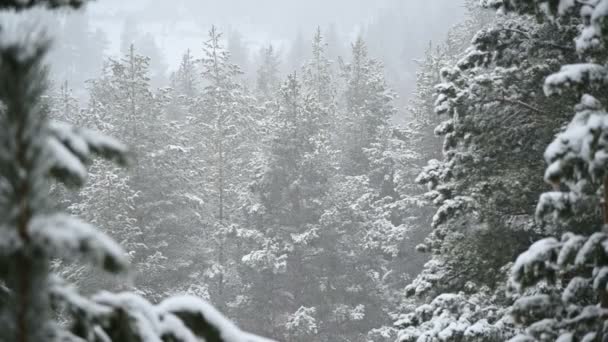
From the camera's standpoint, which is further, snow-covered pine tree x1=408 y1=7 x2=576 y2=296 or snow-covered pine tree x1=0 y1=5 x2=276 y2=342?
snow-covered pine tree x1=408 y1=7 x2=576 y2=296

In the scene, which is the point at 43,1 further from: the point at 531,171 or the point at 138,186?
the point at 138,186

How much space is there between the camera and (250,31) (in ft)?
456

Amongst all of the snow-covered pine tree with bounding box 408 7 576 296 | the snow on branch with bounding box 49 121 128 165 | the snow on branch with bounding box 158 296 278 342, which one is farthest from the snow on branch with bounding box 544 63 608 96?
the snow on branch with bounding box 49 121 128 165

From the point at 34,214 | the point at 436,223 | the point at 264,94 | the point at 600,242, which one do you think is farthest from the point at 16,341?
the point at 264,94

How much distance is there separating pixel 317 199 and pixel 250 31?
12451 cm

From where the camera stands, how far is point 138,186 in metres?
21.4

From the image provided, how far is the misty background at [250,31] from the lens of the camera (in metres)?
75.4

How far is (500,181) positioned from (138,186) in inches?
654

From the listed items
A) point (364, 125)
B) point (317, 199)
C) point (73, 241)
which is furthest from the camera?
point (364, 125)

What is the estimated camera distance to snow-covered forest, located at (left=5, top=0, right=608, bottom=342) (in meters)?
1.66

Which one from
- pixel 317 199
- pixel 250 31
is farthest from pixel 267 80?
pixel 250 31

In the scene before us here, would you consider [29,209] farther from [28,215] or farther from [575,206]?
[575,206]

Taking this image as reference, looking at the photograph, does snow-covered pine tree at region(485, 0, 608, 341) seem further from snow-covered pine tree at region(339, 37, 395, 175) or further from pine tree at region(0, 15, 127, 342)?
snow-covered pine tree at region(339, 37, 395, 175)

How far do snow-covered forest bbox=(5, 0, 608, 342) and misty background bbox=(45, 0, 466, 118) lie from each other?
17.7 meters
